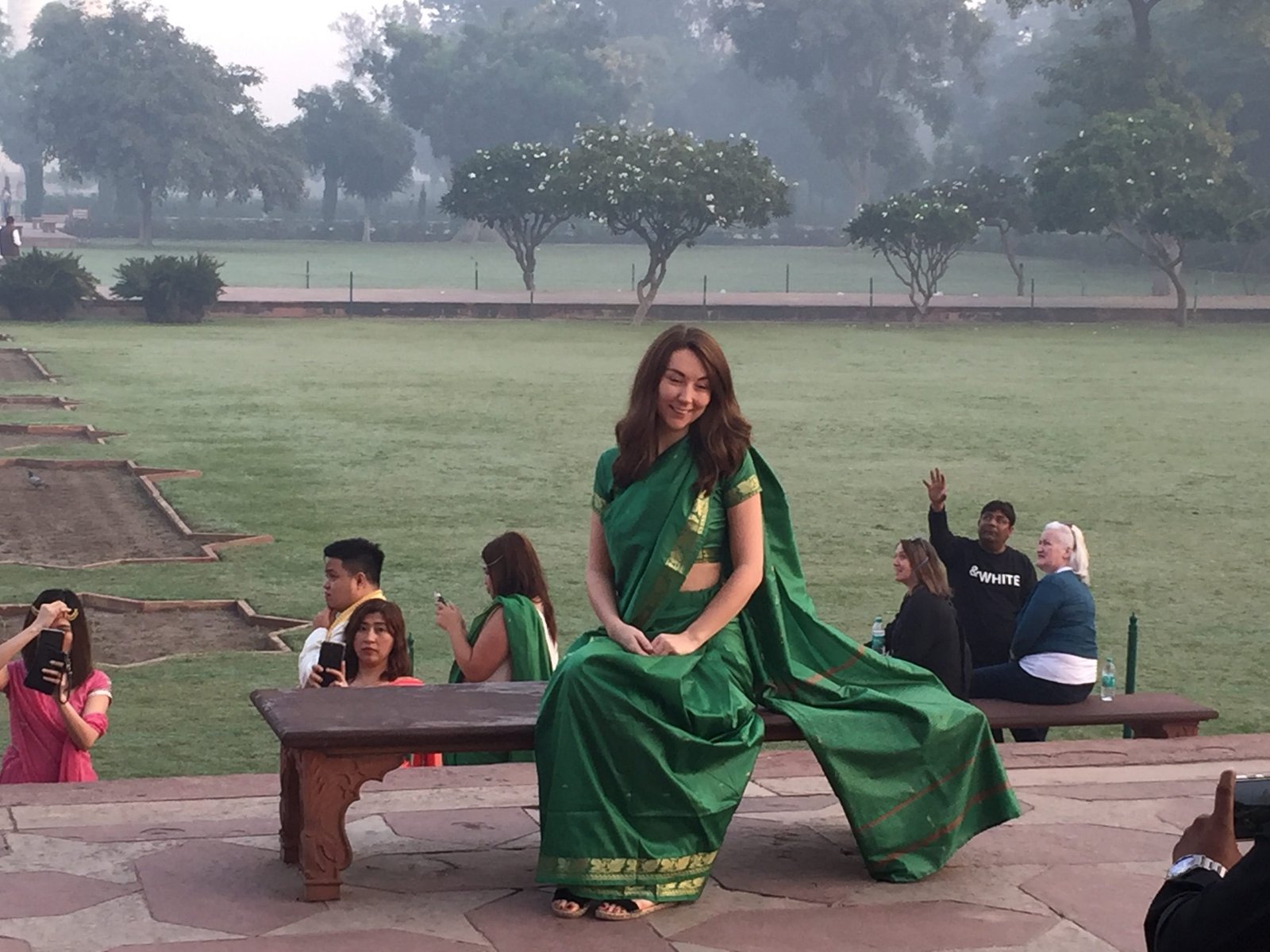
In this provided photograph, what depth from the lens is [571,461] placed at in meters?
15.7

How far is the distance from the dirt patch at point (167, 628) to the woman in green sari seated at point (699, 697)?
4.80 meters

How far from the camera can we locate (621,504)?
470cm

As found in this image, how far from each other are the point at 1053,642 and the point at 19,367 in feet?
62.9

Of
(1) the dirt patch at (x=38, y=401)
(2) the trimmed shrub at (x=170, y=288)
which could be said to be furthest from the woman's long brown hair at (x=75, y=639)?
(2) the trimmed shrub at (x=170, y=288)

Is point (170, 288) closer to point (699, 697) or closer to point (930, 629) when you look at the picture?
point (930, 629)

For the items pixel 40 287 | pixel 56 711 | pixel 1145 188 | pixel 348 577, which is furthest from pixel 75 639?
pixel 1145 188

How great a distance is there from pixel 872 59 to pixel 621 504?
67.2 meters

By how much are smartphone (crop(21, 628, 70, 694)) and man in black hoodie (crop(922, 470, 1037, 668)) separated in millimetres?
3437

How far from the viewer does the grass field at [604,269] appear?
48000 millimetres

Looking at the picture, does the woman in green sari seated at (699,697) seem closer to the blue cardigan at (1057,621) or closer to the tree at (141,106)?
the blue cardigan at (1057,621)

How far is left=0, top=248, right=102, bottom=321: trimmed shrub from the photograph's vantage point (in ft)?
100

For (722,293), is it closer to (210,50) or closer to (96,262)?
(96,262)

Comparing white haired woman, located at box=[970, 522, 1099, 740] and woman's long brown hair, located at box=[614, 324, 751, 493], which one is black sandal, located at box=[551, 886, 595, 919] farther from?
white haired woman, located at box=[970, 522, 1099, 740]

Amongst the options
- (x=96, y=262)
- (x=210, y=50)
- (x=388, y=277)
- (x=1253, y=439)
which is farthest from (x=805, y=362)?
(x=210, y=50)
